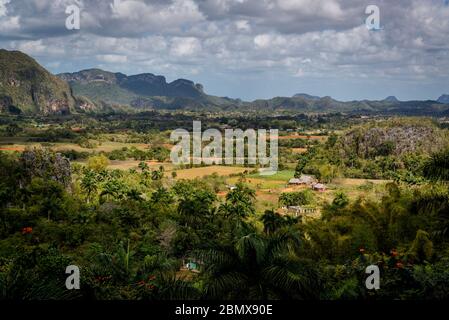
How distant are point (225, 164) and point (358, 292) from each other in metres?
86.6

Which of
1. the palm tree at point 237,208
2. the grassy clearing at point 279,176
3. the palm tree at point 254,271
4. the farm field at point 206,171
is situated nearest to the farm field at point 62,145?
the farm field at point 206,171

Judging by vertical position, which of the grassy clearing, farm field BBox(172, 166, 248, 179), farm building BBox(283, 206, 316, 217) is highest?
farm field BBox(172, 166, 248, 179)

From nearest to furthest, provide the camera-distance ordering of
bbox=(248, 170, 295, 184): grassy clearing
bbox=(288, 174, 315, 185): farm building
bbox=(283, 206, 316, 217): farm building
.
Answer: bbox=(283, 206, 316, 217): farm building → bbox=(288, 174, 315, 185): farm building → bbox=(248, 170, 295, 184): grassy clearing

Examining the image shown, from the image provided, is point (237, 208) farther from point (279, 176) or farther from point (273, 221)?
point (279, 176)

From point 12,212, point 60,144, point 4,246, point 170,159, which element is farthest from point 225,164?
point 4,246

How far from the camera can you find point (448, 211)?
17391mm

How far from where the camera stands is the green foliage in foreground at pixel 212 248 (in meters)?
11.5

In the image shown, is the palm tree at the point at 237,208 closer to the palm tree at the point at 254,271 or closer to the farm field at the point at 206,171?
the palm tree at the point at 254,271

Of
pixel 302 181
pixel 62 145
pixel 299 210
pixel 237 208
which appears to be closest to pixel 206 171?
pixel 302 181

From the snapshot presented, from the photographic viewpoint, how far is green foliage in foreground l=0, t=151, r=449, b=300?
37.6 feet

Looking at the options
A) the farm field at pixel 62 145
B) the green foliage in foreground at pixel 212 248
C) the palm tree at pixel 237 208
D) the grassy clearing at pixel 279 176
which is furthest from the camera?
the farm field at pixel 62 145

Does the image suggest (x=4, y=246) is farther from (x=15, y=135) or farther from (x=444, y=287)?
(x=15, y=135)

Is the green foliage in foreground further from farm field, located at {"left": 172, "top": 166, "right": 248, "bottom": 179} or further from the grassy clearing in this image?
the grassy clearing

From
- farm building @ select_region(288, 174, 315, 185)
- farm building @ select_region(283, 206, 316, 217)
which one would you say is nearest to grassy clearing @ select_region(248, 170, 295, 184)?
farm building @ select_region(288, 174, 315, 185)
